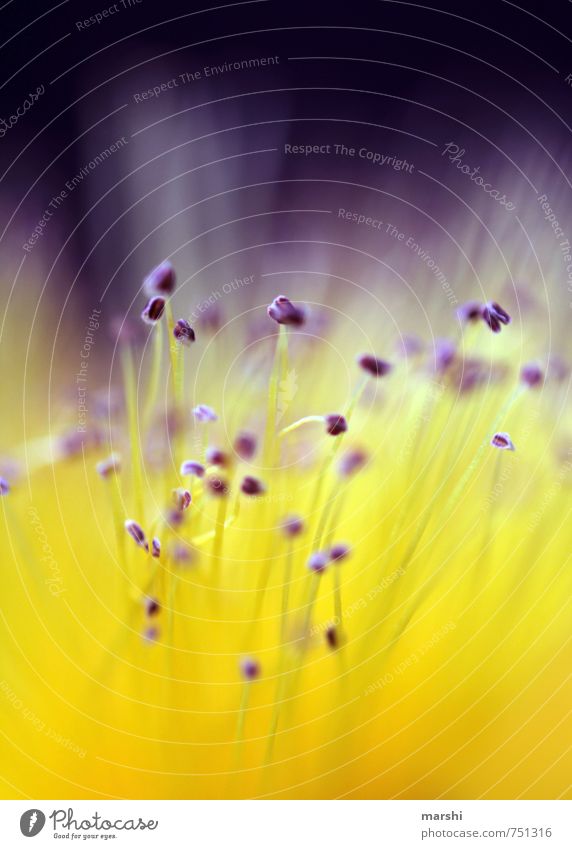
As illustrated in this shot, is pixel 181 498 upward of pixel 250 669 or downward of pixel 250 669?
upward

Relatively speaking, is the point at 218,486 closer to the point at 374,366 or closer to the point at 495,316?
the point at 374,366

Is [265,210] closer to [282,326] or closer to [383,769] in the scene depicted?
[282,326]

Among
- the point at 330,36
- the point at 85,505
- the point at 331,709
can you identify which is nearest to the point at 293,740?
the point at 331,709

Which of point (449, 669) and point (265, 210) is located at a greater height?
point (265, 210)

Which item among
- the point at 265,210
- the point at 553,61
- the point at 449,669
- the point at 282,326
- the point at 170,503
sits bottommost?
the point at 449,669
